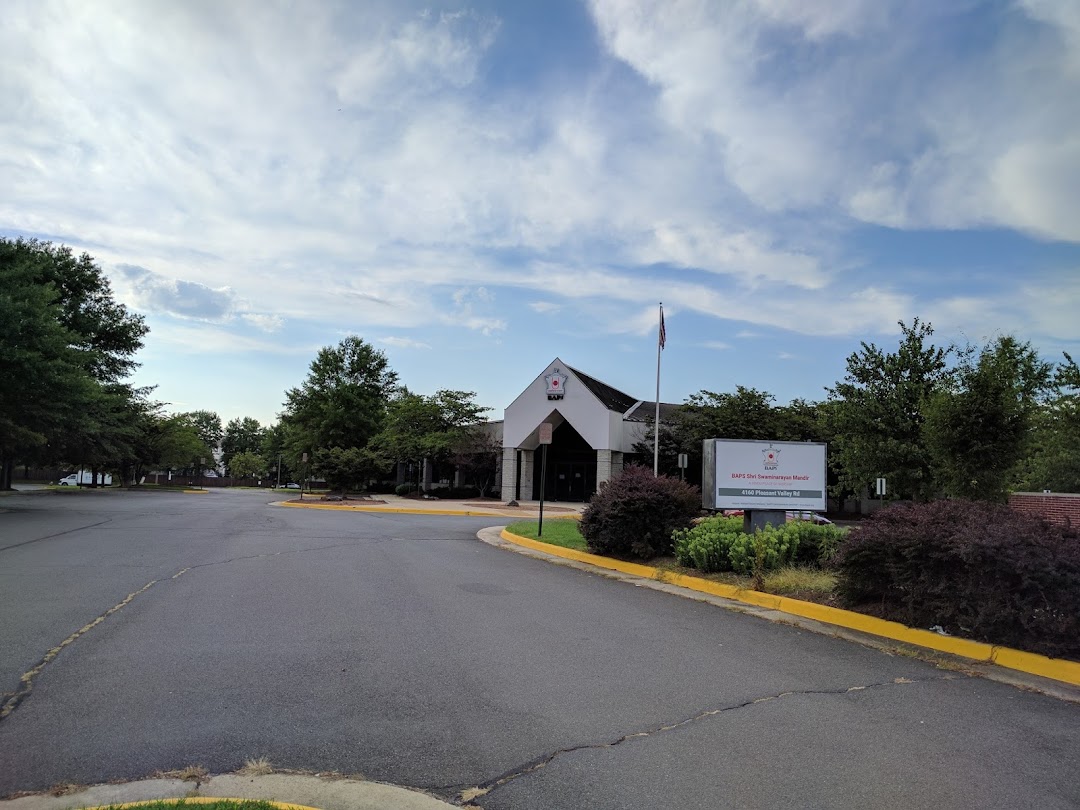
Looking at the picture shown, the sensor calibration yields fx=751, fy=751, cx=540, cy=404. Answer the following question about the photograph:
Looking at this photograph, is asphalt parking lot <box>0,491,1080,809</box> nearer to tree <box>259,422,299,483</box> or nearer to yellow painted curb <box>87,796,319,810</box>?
yellow painted curb <box>87,796,319,810</box>

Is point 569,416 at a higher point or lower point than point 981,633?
higher

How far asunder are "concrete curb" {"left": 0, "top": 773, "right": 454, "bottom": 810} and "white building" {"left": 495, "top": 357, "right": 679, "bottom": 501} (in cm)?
3615

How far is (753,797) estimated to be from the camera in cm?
389

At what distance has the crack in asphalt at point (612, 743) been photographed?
393 cm

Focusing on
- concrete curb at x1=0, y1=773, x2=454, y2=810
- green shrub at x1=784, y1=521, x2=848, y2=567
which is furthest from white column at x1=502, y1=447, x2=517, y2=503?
concrete curb at x1=0, y1=773, x2=454, y2=810

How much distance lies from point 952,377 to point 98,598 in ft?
74.4

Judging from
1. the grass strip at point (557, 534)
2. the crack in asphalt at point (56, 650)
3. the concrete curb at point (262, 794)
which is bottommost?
the crack in asphalt at point (56, 650)

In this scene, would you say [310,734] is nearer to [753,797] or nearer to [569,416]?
[753,797]

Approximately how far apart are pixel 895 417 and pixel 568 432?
2642 centimetres

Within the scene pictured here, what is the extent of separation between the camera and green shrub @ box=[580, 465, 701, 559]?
1291 centimetres

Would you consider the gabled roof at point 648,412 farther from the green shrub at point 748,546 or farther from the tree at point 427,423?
the green shrub at point 748,546

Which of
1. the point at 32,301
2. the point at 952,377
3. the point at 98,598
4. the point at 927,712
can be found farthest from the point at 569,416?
the point at 927,712

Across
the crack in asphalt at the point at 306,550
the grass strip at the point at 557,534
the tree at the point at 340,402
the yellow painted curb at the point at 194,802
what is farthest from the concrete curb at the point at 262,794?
the tree at the point at 340,402

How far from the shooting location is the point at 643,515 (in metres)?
13.0
